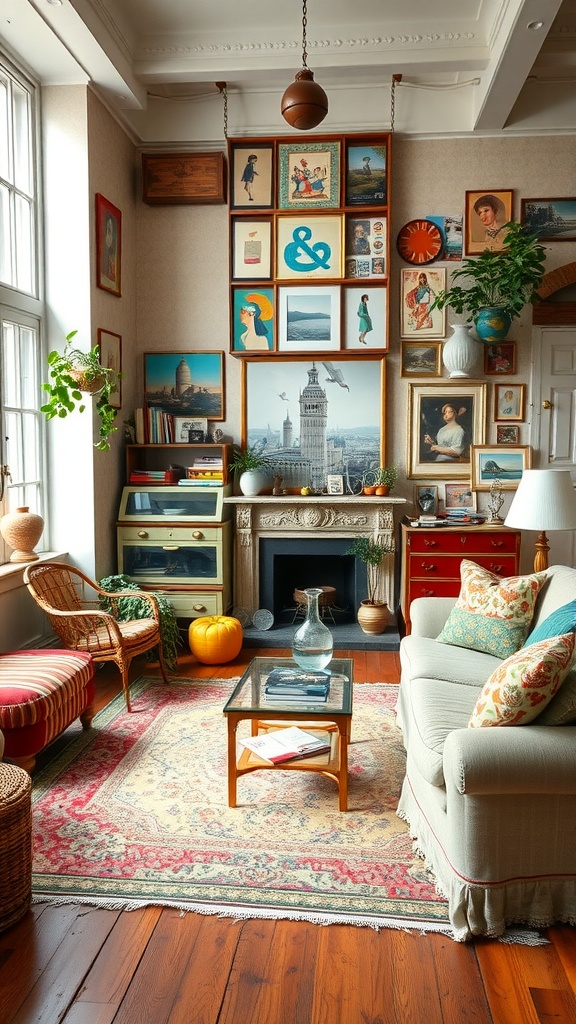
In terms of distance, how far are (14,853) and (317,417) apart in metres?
4.13

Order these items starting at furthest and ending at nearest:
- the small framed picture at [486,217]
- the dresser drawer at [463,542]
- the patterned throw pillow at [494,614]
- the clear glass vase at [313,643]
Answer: the small framed picture at [486,217], the dresser drawer at [463,542], the patterned throw pillow at [494,614], the clear glass vase at [313,643]

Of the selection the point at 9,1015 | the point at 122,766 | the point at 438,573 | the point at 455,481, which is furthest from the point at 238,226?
the point at 9,1015

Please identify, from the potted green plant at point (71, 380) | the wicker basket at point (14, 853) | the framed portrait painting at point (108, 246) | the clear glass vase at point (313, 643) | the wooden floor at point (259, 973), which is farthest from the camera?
the framed portrait painting at point (108, 246)

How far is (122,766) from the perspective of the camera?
358 centimetres

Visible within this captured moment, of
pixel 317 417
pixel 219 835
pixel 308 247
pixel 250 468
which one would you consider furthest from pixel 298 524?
pixel 219 835

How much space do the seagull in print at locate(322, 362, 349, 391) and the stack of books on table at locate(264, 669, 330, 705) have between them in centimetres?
303

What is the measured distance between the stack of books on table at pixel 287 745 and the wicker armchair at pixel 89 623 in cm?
131

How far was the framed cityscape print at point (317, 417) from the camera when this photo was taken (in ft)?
19.4

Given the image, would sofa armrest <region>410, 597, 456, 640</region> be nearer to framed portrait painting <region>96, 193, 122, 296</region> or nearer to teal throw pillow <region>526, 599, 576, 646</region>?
teal throw pillow <region>526, 599, 576, 646</region>

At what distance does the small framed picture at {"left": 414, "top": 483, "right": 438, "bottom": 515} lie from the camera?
19.1 feet

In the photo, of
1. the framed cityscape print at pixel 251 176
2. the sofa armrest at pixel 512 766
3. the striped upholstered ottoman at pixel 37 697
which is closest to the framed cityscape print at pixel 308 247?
the framed cityscape print at pixel 251 176

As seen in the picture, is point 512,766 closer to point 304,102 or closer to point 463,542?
point 304,102

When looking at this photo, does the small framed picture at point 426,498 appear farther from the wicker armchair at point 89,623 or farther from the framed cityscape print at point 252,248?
the wicker armchair at point 89,623

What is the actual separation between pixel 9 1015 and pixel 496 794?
1.50 m
